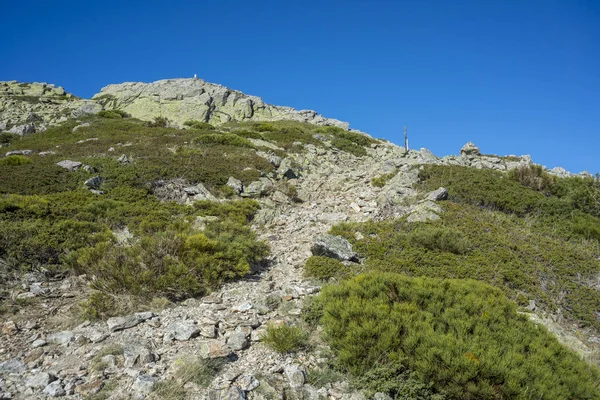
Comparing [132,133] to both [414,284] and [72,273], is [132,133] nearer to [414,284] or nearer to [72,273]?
[72,273]

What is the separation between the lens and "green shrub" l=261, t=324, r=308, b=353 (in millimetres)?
4992

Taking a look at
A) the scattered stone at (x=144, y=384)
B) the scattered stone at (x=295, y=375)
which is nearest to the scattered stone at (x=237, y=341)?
the scattered stone at (x=295, y=375)

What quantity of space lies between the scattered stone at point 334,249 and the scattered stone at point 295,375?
189 inches

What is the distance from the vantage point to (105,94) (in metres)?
56.0

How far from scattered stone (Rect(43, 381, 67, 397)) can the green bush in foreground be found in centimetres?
361

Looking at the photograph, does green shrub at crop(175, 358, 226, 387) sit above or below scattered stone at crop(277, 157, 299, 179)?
below

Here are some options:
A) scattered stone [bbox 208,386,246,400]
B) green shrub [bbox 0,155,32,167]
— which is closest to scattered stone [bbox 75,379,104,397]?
scattered stone [bbox 208,386,246,400]

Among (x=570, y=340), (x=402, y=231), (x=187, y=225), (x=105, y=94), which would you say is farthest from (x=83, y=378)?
(x=105, y=94)

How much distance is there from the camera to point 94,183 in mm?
14328

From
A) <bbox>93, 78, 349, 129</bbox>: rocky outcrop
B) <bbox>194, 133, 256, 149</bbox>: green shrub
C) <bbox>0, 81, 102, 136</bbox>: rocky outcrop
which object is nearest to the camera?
→ <bbox>194, 133, 256, 149</bbox>: green shrub

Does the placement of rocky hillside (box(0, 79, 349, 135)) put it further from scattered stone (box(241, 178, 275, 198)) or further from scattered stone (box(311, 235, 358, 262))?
scattered stone (box(311, 235, 358, 262))

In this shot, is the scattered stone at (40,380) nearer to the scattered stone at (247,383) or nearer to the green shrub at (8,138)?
the scattered stone at (247,383)

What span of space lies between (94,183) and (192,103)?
1525 inches

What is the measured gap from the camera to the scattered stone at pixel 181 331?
5.23 meters
